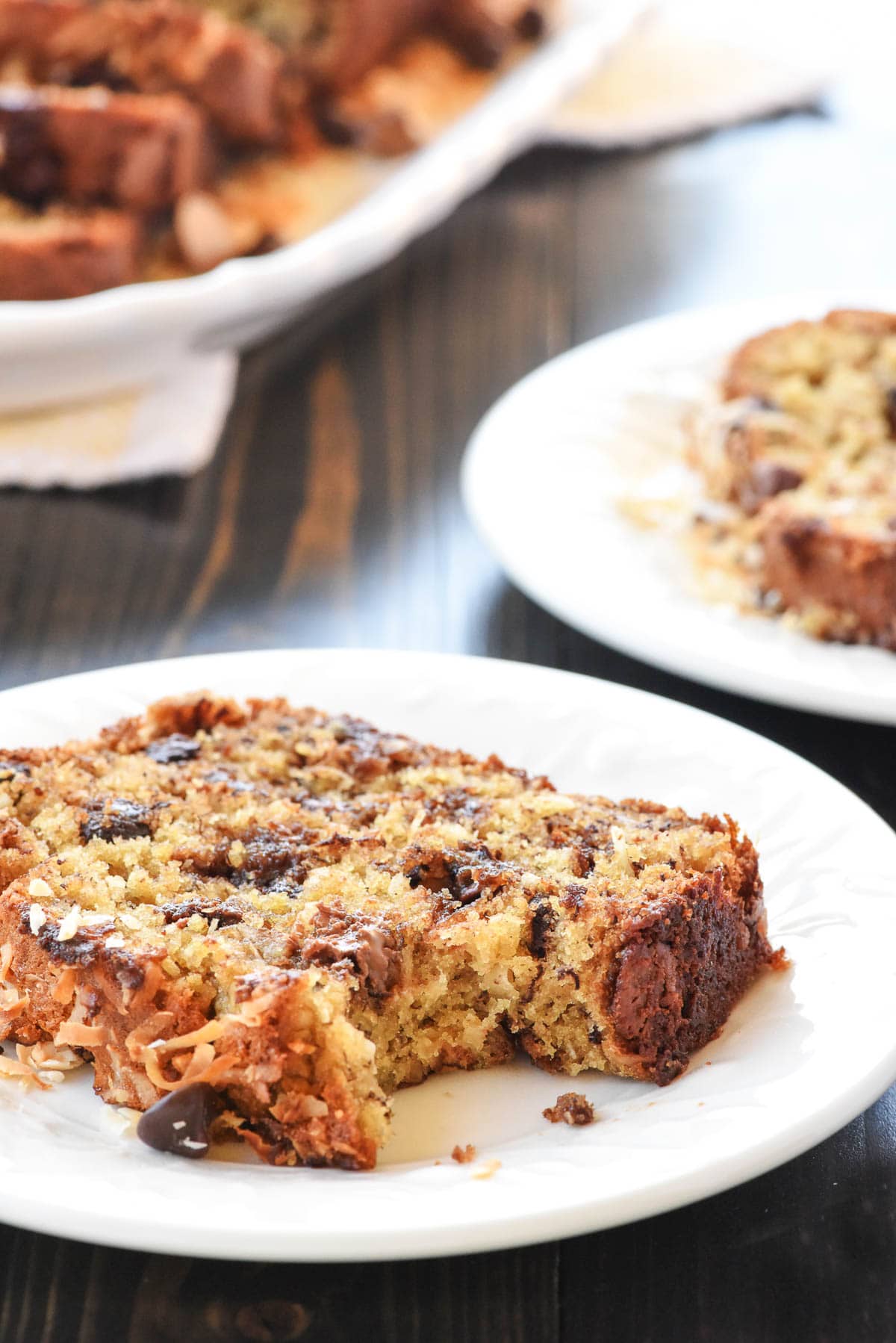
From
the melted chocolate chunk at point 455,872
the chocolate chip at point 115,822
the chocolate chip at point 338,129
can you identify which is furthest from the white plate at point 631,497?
the chocolate chip at point 338,129

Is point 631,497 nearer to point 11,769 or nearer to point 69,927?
point 11,769

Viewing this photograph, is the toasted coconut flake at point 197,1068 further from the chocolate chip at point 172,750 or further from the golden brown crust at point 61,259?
the golden brown crust at point 61,259

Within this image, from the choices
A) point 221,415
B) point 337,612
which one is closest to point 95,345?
point 221,415

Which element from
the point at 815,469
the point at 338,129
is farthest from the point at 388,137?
the point at 815,469

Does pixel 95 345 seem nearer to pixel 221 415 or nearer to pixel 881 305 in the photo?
pixel 221 415

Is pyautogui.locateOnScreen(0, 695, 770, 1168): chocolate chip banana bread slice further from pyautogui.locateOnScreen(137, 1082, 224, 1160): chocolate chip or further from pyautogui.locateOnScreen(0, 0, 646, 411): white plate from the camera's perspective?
pyautogui.locateOnScreen(0, 0, 646, 411): white plate
